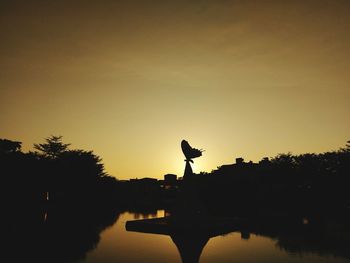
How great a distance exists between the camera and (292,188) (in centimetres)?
4631

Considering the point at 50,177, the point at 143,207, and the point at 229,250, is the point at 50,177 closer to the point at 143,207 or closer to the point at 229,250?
the point at 143,207

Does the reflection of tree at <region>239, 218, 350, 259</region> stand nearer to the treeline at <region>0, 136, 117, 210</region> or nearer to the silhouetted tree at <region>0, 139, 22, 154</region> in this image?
the treeline at <region>0, 136, 117, 210</region>

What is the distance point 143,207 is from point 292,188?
22.9 metres

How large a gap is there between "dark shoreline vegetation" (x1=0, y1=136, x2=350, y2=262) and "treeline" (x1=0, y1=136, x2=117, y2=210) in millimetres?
110

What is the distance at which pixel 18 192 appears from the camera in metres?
33.0

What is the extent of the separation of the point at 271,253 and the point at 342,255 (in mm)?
3012

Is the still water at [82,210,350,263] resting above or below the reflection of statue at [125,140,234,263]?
below

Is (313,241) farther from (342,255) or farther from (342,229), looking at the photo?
(342,229)

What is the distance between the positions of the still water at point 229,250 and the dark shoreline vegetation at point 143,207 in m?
0.23

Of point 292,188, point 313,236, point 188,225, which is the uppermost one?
point 292,188

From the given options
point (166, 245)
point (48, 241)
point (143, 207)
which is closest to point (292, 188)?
point (143, 207)

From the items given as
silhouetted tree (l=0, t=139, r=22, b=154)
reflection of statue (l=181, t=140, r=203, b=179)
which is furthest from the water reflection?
silhouetted tree (l=0, t=139, r=22, b=154)

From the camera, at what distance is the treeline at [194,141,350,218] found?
35931 millimetres

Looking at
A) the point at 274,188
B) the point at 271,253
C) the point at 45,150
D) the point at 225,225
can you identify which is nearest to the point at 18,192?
the point at 225,225
